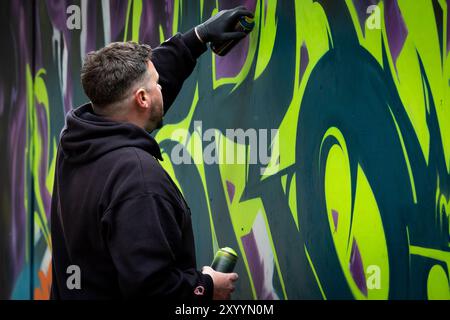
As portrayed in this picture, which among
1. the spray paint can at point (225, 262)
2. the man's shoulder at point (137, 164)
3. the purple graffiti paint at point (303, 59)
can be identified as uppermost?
the purple graffiti paint at point (303, 59)

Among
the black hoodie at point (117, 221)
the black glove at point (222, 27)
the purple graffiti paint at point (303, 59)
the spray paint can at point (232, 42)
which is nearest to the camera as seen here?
the black hoodie at point (117, 221)

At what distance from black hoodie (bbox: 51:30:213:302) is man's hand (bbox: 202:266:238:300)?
45 mm

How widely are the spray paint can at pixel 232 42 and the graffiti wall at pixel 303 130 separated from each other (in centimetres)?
26

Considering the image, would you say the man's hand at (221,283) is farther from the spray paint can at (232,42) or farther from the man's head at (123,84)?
the spray paint can at (232,42)

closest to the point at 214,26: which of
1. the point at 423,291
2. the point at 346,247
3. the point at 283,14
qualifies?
the point at 283,14

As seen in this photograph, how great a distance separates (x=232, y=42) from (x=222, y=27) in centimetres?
14

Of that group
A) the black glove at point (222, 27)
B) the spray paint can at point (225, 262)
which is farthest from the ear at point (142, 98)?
the black glove at point (222, 27)

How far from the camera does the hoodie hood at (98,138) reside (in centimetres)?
258

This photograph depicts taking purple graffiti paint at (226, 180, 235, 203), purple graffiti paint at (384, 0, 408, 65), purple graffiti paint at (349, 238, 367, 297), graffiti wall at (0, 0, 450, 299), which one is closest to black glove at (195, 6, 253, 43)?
graffiti wall at (0, 0, 450, 299)

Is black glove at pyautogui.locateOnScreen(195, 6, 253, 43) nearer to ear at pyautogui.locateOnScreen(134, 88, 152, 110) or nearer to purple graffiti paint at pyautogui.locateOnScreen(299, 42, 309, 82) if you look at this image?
purple graffiti paint at pyautogui.locateOnScreen(299, 42, 309, 82)

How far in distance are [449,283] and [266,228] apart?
1104 mm

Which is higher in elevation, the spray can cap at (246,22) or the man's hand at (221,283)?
the spray can cap at (246,22)

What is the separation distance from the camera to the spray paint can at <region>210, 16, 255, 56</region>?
371 centimetres

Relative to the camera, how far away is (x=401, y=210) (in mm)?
3822
